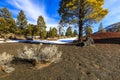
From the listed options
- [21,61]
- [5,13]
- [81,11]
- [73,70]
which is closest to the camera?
[73,70]

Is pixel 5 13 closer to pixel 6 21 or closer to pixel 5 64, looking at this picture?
pixel 6 21

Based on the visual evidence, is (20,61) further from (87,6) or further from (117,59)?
(87,6)

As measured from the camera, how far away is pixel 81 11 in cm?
1725

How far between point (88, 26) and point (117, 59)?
32.6 ft

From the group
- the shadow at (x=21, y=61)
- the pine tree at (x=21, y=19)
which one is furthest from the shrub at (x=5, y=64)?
the pine tree at (x=21, y=19)

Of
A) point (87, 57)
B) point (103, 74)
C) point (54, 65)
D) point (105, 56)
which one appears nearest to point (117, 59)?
point (105, 56)

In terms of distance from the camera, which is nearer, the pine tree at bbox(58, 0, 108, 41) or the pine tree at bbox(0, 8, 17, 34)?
the pine tree at bbox(58, 0, 108, 41)

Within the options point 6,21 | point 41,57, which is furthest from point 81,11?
point 6,21

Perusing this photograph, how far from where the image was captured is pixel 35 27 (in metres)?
51.9

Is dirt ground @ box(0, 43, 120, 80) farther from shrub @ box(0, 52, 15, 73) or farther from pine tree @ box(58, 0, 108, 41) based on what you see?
pine tree @ box(58, 0, 108, 41)

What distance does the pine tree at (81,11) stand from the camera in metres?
16.6

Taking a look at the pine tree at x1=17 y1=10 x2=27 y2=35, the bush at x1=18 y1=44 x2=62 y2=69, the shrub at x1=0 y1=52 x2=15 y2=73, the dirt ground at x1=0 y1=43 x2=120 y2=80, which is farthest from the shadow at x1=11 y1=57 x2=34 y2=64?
the pine tree at x1=17 y1=10 x2=27 y2=35

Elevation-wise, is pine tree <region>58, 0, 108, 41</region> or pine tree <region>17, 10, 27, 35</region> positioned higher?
pine tree <region>17, 10, 27, 35</region>

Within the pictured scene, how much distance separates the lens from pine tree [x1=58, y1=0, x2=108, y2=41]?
16.6 metres
